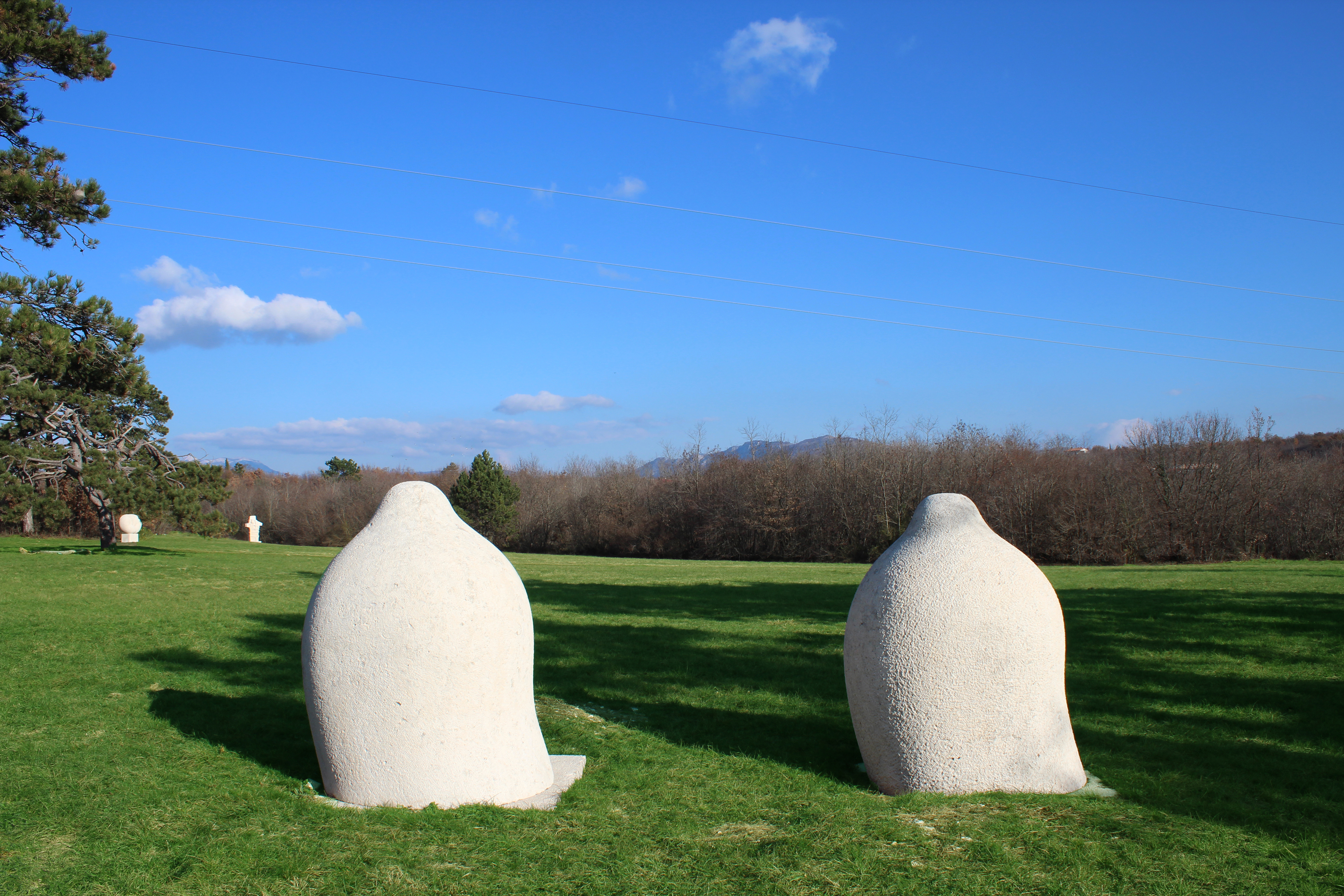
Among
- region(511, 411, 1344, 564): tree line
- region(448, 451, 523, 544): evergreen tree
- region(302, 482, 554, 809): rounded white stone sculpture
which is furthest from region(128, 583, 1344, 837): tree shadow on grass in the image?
region(448, 451, 523, 544): evergreen tree

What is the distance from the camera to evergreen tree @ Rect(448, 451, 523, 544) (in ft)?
180

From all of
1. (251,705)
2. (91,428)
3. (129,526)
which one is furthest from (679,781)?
(129,526)

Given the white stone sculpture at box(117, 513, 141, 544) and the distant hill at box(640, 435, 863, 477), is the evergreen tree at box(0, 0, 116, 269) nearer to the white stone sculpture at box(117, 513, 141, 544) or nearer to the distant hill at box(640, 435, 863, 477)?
the white stone sculpture at box(117, 513, 141, 544)

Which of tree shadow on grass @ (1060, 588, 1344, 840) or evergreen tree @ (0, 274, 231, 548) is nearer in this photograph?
tree shadow on grass @ (1060, 588, 1344, 840)

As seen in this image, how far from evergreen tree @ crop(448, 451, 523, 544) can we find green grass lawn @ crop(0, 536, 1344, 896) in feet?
138

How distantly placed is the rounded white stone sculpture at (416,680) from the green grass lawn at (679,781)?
0.25m

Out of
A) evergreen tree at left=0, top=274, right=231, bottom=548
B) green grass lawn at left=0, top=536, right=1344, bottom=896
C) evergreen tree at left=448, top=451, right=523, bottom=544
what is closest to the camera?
green grass lawn at left=0, top=536, right=1344, bottom=896

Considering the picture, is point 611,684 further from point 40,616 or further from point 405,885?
point 40,616

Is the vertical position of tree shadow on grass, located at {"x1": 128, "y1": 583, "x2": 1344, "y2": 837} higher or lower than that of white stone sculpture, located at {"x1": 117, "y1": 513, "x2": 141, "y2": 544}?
lower

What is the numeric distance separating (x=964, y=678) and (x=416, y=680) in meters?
3.43

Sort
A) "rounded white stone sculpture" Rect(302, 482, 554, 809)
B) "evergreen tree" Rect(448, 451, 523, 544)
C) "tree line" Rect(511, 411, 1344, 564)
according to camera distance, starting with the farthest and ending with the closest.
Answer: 1. "evergreen tree" Rect(448, 451, 523, 544)
2. "tree line" Rect(511, 411, 1344, 564)
3. "rounded white stone sculpture" Rect(302, 482, 554, 809)

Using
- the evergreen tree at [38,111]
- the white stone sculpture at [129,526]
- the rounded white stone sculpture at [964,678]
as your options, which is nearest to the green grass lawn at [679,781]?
the rounded white stone sculpture at [964,678]

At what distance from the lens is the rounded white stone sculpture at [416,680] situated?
502 cm

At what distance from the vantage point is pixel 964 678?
17.0 feet
